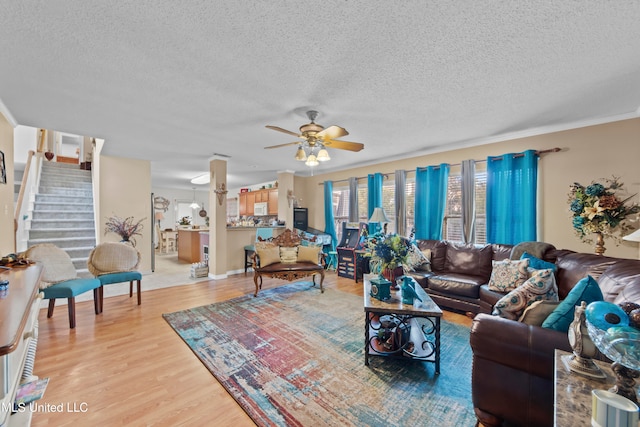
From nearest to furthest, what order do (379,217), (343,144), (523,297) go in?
(523,297) → (343,144) → (379,217)

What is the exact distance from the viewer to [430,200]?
14.9ft

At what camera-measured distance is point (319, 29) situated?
1.62 m

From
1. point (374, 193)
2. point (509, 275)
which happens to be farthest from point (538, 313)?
point (374, 193)

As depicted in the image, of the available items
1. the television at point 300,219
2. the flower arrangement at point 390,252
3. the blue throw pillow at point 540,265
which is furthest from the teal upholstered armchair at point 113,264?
the blue throw pillow at point 540,265

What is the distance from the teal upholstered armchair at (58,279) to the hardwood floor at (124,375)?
0.35m

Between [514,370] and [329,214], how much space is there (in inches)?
200

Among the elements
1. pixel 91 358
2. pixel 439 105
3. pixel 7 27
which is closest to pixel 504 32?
pixel 439 105

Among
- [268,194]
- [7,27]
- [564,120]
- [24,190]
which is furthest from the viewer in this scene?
[268,194]

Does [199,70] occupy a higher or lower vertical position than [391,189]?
higher

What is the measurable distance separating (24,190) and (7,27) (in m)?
4.98

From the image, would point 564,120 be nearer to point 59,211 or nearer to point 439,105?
point 439,105

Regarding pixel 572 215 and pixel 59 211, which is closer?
pixel 572 215

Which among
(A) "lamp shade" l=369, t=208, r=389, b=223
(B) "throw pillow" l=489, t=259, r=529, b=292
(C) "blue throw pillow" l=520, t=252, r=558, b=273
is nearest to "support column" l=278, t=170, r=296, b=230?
(A) "lamp shade" l=369, t=208, r=389, b=223

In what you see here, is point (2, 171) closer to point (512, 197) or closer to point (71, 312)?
point (71, 312)
